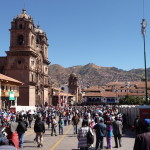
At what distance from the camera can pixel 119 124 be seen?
Answer: 12859 millimetres

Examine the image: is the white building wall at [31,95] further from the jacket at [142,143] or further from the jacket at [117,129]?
the jacket at [142,143]

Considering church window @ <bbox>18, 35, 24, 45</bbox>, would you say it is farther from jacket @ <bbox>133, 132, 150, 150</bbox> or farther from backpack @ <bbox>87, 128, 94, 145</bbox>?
jacket @ <bbox>133, 132, 150, 150</bbox>

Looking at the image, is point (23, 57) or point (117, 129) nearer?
point (117, 129)

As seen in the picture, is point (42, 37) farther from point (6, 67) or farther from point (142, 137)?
point (142, 137)

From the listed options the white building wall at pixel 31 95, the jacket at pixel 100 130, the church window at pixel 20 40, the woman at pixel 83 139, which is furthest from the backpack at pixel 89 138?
the church window at pixel 20 40

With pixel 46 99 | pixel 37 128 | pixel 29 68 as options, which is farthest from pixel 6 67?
pixel 37 128

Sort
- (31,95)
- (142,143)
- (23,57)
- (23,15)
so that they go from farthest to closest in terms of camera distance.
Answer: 1. (23,15)
2. (23,57)
3. (31,95)
4. (142,143)

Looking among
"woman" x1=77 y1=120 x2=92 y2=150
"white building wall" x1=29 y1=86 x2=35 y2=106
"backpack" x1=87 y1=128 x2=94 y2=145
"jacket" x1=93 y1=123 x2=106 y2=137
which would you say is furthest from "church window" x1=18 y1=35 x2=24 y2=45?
"backpack" x1=87 y1=128 x2=94 y2=145

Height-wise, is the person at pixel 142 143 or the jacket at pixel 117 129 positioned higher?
the person at pixel 142 143

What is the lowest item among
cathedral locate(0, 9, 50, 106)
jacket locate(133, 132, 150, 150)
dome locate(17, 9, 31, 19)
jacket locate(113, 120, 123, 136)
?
jacket locate(113, 120, 123, 136)

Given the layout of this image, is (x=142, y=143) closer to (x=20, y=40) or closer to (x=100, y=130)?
(x=100, y=130)

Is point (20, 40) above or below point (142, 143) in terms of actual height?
above

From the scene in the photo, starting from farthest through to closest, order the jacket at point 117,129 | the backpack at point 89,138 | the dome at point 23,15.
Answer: the dome at point 23,15
the jacket at point 117,129
the backpack at point 89,138

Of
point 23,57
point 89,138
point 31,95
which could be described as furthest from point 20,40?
point 89,138
